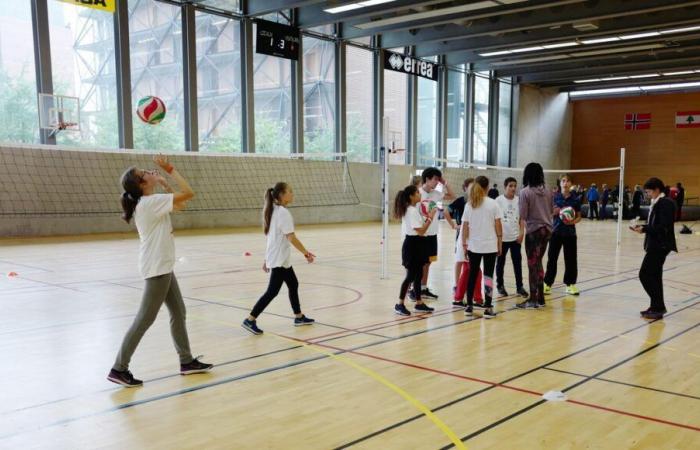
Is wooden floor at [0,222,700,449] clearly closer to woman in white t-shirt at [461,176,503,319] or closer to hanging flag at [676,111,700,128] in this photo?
woman in white t-shirt at [461,176,503,319]

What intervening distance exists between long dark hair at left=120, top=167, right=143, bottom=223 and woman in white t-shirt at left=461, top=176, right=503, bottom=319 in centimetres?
337

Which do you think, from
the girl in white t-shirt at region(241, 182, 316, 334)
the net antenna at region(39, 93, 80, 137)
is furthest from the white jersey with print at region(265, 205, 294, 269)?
the net antenna at region(39, 93, 80, 137)

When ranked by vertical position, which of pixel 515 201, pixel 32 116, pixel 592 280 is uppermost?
pixel 32 116

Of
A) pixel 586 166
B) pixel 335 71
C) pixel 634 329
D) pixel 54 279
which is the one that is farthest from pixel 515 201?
pixel 586 166

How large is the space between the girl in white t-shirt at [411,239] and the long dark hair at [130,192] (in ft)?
9.58

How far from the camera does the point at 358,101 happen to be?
871 inches

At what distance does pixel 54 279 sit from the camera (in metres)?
8.55

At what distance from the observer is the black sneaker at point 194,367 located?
169 inches

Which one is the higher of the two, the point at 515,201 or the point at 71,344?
the point at 515,201

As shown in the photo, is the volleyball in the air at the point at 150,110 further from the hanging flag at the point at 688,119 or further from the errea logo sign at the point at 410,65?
the hanging flag at the point at 688,119

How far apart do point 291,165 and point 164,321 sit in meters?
14.3

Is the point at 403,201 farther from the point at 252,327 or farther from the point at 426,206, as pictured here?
the point at 252,327

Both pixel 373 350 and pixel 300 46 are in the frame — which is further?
pixel 300 46

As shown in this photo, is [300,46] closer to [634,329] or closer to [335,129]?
[335,129]
